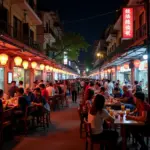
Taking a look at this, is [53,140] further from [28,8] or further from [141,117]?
[28,8]

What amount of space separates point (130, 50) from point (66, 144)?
7.10 m

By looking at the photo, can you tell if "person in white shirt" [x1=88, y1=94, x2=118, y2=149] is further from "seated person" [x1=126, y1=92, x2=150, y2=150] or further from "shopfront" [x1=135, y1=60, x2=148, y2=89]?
"shopfront" [x1=135, y1=60, x2=148, y2=89]

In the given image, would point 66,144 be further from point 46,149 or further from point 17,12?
point 17,12

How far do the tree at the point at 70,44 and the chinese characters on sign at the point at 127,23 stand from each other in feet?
56.6

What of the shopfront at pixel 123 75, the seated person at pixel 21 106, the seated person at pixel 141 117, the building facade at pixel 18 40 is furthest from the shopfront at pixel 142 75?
the seated person at pixel 141 117

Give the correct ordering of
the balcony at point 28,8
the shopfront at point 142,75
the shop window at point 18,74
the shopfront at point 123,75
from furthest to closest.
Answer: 1. the shopfront at point 123,75
2. the balcony at point 28,8
3. the shop window at point 18,74
4. the shopfront at point 142,75

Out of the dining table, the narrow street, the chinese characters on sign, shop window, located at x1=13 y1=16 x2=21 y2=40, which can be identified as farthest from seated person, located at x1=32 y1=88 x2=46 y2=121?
the chinese characters on sign

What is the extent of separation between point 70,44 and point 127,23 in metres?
18.2

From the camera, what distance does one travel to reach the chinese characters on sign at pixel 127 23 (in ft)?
58.5

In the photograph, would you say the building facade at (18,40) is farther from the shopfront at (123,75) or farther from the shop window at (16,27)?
the shopfront at (123,75)

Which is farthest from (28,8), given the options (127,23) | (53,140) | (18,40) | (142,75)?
(53,140)

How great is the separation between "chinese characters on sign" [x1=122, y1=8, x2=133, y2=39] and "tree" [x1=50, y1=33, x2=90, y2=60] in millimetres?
17259

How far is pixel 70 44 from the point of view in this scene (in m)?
35.7

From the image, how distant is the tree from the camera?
3528cm
